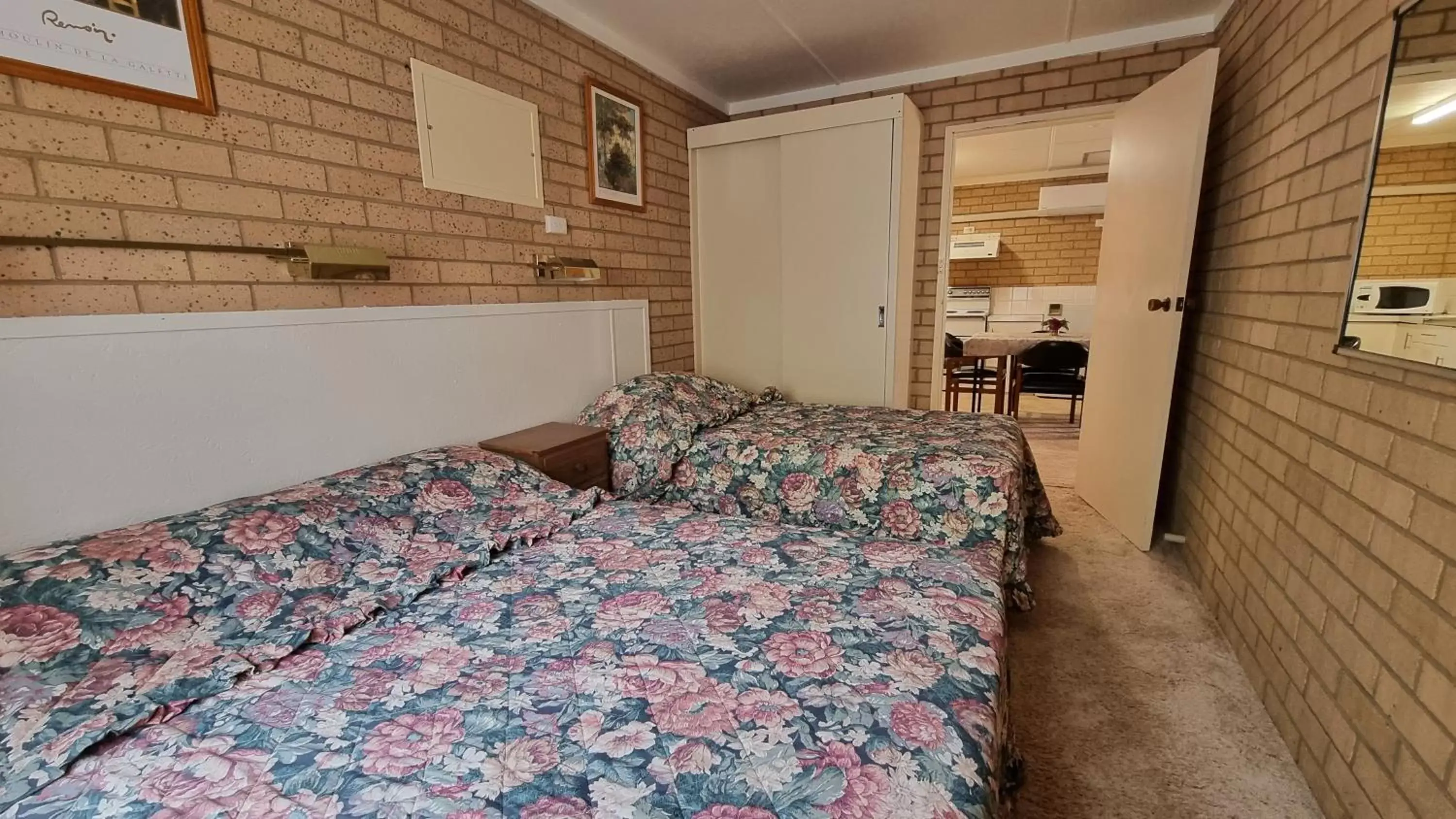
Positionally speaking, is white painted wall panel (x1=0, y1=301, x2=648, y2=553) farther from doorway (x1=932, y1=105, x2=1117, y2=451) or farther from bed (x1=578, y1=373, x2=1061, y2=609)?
doorway (x1=932, y1=105, x2=1117, y2=451)

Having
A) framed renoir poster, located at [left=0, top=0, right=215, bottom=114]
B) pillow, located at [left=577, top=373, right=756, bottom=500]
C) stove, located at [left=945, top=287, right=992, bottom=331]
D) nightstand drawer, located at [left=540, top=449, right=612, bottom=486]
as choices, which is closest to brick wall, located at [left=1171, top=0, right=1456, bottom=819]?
pillow, located at [left=577, top=373, right=756, bottom=500]

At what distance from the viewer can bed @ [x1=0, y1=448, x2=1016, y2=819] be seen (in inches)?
31.2

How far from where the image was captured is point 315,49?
1.64 m

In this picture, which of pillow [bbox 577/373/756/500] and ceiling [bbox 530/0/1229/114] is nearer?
pillow [bbox 577/373/756/500]

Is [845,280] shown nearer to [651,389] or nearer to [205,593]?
[651,389]

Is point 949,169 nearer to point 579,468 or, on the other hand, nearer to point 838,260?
point 838,260

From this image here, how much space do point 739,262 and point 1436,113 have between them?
8.98 feet

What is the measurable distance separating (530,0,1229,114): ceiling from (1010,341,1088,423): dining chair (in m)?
2.45

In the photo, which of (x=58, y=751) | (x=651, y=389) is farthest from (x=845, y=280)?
(x=58, y=751)

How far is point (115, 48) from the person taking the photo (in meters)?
1.28

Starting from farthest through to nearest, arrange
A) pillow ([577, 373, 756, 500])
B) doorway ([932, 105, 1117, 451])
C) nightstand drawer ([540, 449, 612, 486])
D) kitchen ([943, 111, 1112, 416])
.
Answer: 1. kitchen ([943, 111, 1112, 416])
2. doorway ([932, 105, 1117, 451])
3. pillow ([577, 373, 756, 500])
4. nightstand drawer ([540, 449, 612, 486])

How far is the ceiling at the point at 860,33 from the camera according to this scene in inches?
101

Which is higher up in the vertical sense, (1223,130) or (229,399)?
(1223,130)

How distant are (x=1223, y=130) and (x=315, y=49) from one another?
3371mm
